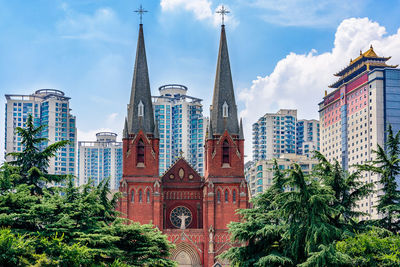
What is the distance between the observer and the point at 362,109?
116 m

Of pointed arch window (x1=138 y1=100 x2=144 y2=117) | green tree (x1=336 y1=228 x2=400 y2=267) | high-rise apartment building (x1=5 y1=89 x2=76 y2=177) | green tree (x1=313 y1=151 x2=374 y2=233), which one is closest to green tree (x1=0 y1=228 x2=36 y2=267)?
green tree (x1=336 y1=228 x2=400 y2=267)

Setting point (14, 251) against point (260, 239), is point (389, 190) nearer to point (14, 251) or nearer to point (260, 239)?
point (260, 239)

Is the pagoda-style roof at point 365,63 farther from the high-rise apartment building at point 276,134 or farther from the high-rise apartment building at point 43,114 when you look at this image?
the high-rise apartment building at point 43,114

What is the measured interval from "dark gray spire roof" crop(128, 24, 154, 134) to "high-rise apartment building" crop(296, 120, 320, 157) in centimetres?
9911

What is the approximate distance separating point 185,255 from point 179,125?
90.9m

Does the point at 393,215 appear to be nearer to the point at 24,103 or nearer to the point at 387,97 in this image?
the point at 387,97

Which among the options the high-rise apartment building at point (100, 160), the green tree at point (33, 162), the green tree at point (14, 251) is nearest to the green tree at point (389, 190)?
the green tree at point (33, 162)

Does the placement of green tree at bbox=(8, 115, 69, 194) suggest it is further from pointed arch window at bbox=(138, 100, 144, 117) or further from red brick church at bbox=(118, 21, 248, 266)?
pointed arch window at bbox=(138, 100, 144, 117)

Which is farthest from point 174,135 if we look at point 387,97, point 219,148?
point 219,148

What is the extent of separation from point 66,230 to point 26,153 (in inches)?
315

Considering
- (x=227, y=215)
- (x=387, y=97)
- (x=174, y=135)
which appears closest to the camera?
(x=227, y=215)

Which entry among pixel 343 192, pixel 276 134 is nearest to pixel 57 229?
pixel 343 192

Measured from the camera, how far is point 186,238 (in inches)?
2283

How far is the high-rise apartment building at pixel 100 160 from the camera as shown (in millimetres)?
168000
